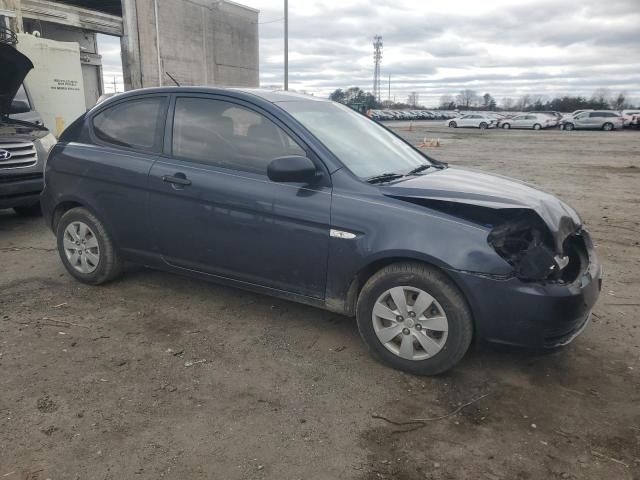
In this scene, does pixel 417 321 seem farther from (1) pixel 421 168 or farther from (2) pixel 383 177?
(1) pixel 421 168

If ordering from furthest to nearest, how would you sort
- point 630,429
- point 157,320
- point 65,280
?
1. point 65,280
2. point 157,320
3. point 630,429

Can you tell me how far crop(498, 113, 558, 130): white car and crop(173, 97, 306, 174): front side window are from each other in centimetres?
4558

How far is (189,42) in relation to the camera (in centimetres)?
3784

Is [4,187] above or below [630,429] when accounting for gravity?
above

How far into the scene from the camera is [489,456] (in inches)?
102

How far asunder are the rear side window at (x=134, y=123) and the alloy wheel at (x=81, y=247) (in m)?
0.82

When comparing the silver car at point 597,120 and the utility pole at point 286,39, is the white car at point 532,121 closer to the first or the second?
the silver car at point 597,120

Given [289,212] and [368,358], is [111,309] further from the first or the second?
[368,358]

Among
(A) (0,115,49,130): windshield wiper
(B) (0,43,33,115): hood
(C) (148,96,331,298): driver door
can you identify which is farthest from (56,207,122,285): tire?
(B) (0,43,33,115): hood

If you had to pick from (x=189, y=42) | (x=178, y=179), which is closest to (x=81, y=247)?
(x=178, y=179)

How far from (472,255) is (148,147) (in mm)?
2689

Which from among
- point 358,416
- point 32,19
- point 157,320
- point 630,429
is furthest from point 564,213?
point 32,19

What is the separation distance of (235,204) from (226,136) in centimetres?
57

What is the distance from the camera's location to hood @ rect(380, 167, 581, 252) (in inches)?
128
